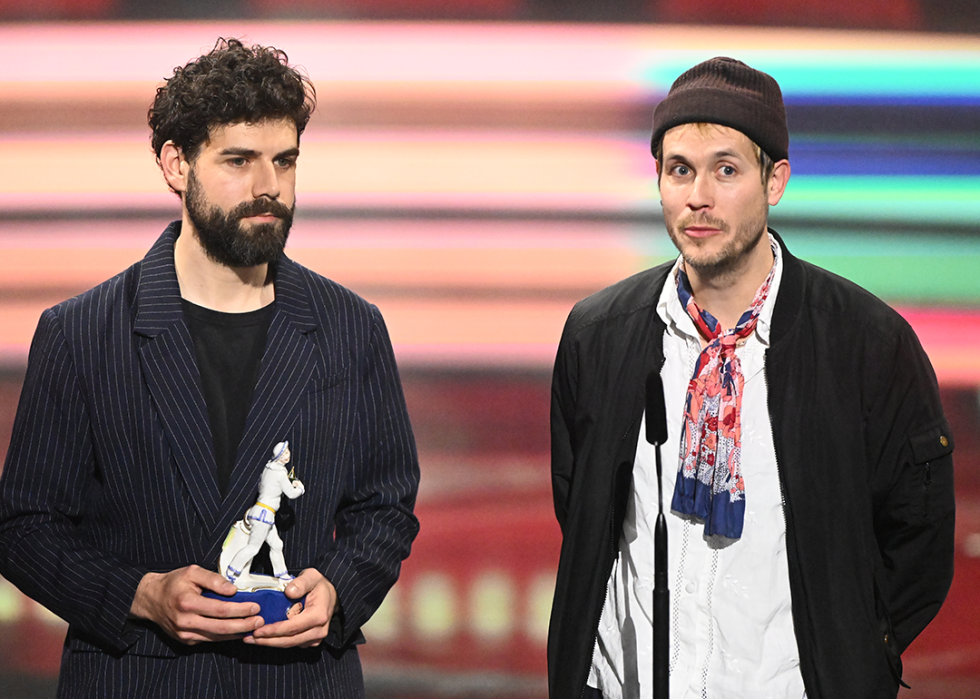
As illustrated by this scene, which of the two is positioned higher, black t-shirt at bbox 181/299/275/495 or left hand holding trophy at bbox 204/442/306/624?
black t-shirt at bbox 181/299/275/495

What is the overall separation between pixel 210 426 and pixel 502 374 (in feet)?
5.97

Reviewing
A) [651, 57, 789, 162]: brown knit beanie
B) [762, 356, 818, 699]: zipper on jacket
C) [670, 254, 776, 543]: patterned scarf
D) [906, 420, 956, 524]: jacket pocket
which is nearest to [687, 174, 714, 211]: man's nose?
[651, 57, 789, 162]: brown knit beanie

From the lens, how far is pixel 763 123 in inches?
80.3

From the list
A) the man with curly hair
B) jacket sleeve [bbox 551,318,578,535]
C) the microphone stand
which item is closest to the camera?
the microphone stand

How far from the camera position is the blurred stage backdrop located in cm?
364

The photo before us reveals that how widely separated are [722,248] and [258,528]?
1.04 metres

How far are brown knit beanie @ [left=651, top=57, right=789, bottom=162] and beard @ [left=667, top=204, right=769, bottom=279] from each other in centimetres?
16

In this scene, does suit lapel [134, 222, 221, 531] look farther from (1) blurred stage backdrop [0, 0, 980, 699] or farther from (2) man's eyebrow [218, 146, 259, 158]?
(1) blurred stage backdrop [0, 0, 980, 699]

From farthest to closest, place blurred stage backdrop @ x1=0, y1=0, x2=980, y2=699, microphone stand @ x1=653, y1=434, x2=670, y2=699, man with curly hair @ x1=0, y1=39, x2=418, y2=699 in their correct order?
blurred stage backdrop @ x1=0, y1=0, x2=980, y2=699, man with curly hair @ x1=0, y1=39, x2=418, y2=699, microphone stand @ x1=653, y1=434, x2=670, y2=699

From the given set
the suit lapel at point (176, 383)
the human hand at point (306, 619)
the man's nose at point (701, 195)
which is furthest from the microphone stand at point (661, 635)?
the suit lapel at point (176, 383)

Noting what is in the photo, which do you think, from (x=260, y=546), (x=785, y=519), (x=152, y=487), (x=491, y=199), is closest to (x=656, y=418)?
(x=785, y=519)

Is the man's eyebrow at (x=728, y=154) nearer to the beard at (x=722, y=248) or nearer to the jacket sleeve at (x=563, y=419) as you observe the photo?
the beard at (x=722, y=248)

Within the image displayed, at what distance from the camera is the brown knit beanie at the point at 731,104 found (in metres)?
2.02

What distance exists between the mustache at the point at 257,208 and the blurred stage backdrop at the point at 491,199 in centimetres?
163
